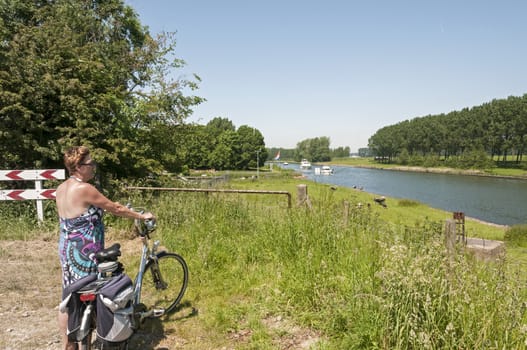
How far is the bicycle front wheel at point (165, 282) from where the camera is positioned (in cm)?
379

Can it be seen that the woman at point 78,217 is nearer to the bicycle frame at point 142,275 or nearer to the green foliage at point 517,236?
the bicycle frame at point 142,275

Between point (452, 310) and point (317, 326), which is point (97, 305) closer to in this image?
point (317, 326)

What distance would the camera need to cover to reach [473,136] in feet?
337

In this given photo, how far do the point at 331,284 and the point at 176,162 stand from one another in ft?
40.9

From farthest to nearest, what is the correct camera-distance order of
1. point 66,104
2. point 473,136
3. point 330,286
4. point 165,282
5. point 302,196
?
point 473,136 → point 66,104 → point 302,196 → point 165,282 → point 330,286

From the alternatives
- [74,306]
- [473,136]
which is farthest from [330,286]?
[473,136]

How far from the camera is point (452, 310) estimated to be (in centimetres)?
251

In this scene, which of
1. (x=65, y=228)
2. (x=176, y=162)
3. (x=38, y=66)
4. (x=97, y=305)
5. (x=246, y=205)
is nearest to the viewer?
(x=97, y=305)

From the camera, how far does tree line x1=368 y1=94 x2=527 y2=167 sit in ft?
292

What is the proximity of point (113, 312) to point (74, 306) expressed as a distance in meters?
0.35

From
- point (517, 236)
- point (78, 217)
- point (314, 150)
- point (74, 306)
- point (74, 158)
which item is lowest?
point (517, 236)

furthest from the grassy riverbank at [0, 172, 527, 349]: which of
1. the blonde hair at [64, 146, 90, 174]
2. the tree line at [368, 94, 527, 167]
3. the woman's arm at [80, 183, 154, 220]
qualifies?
the tree line at [368, 94, 527, 167]

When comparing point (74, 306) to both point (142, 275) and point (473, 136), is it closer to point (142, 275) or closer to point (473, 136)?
point (142, 275)

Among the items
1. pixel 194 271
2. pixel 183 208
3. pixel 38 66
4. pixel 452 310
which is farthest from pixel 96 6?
pixel 452 310
